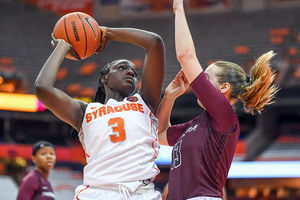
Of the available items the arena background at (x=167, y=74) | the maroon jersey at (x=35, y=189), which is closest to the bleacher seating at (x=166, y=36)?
the arena background at (x=167, y=74)

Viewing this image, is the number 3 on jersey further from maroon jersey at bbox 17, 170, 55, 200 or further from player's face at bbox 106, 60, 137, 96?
maroon jersey at bbox 17, 170, 55, 200

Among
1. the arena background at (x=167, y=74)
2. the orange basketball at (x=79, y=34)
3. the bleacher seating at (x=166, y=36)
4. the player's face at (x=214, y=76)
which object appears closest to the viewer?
the player's face at (x=214, y=76)

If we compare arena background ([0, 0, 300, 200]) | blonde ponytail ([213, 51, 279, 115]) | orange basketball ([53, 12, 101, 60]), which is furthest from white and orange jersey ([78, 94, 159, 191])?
arena background ([0, 0, 300, 200])

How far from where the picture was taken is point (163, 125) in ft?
8.94

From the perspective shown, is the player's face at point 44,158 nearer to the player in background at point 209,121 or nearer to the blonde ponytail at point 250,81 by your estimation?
the player in background at point 209,121

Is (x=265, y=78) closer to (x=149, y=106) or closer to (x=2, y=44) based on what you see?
(x=149, y=106)

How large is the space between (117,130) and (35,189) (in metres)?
2.27

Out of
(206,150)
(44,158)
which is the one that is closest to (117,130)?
(206,150)

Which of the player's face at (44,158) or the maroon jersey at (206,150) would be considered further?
the player's face at (44,158)

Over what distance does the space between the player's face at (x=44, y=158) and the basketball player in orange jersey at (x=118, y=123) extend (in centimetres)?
225

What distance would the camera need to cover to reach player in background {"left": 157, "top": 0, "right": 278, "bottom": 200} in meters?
2.00

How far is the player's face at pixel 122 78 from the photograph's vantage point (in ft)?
8.03

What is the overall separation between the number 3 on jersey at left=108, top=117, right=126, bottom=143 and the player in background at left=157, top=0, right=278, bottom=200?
368mm

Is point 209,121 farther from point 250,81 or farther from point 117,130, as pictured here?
point 117,130
